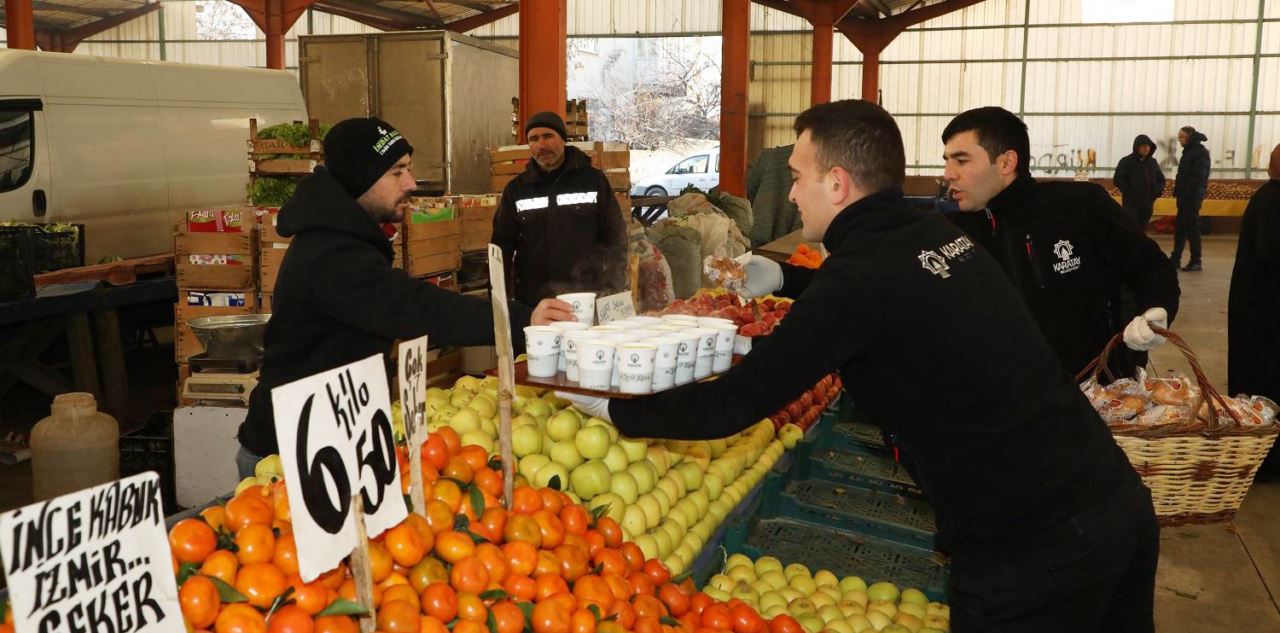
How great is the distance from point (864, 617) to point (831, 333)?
4.36 feet

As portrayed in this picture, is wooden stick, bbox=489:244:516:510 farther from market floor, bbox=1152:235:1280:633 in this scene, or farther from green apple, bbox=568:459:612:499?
market floor, bbox=1152:235:1280:633

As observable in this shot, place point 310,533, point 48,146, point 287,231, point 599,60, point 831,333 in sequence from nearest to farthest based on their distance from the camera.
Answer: point 310,533
point 831,333
point 287,231
point 48,146
point 599,60

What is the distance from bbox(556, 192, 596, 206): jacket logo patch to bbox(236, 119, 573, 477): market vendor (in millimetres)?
2868

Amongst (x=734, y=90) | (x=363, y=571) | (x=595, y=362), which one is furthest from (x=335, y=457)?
(x=734, y=90)

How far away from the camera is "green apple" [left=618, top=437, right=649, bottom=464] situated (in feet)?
9.91

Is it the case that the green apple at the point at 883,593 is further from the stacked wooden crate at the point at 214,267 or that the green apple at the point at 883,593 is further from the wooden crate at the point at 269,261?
the stacked wooden crate at the point at 214,267

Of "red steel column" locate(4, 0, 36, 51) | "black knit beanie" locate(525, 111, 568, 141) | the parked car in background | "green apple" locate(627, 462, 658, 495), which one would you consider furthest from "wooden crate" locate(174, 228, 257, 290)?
the parked car in background

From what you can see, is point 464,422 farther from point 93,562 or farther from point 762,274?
point 93,562

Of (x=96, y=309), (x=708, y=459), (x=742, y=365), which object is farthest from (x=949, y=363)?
(x=96, y=309)

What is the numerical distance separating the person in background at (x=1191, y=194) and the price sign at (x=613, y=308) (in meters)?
14.8

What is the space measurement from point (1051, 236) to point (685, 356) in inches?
72.4

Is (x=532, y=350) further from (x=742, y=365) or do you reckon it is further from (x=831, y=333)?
(x=831, y=333)

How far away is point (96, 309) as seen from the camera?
6.80 meters

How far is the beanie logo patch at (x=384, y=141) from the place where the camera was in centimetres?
303
